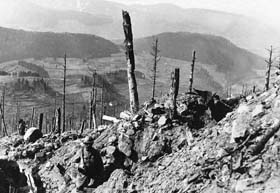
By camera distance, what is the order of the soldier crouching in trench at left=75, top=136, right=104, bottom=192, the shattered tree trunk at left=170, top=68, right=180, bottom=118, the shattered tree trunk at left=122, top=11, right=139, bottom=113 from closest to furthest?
the soldier crouching in trench at left=75, top=136, right=104, bottom=192 → the shattered tree trunk at left=170, top=68, right=180, bottom=118 → the shattered tree trunk at left=122, top=11, right=139, bottom=113

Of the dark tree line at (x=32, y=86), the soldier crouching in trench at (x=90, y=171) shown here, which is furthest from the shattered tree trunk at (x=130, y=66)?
the dark tree line at (x=32, y=86)

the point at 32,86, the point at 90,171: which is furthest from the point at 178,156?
the point at 32,86

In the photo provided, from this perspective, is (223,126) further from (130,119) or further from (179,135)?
(130,119)

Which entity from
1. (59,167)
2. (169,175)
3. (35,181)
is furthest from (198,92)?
(35,181)

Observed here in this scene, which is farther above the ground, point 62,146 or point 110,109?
point 62,146

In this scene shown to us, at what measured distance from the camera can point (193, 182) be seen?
1085 cm

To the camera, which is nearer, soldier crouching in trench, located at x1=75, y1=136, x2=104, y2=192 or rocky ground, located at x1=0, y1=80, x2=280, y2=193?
rocky ground, located at x1=0, y1=80, x2=280, y2=193

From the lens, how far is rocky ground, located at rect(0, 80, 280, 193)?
9852 mm

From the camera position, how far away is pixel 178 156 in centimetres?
1292

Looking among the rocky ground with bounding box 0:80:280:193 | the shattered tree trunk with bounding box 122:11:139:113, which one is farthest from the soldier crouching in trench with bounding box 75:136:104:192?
the shattered tree trunk with bounding box 122:11:139:113

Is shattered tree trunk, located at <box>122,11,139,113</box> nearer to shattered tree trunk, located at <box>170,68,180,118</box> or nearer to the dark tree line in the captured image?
shattered tree trunk, located at <box>170,68,180,118</box>

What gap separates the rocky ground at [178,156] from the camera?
32.3ft

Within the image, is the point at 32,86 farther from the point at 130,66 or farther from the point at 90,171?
the point at 90,171

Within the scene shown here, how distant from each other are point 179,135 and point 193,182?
3612 mm
